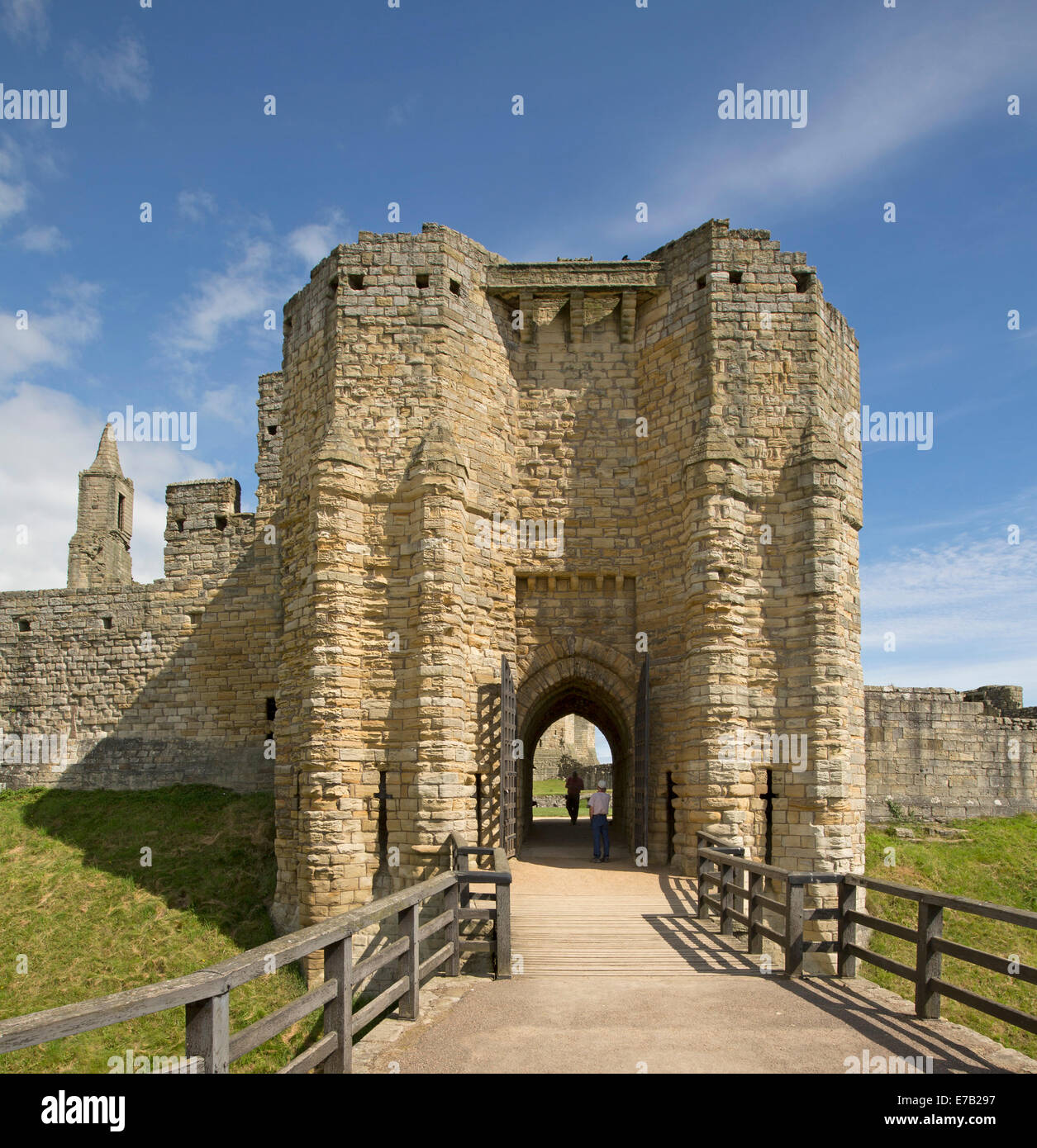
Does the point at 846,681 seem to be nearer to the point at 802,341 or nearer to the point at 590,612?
the point at 590,612

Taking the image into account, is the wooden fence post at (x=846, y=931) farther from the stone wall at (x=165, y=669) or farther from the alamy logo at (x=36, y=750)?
the alamy logo at (x=36, y=750)

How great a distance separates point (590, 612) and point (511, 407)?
3.64m

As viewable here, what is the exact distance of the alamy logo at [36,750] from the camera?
62.2 ft

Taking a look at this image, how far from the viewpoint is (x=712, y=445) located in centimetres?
1261

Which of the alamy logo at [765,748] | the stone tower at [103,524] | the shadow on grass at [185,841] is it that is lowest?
the shadow on grass at [185,841]

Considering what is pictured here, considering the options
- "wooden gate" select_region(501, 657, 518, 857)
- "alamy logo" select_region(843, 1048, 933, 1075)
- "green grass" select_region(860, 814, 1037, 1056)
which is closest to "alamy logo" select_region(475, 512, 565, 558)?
"wooden gate" select_region(501, 657, 518, 857)

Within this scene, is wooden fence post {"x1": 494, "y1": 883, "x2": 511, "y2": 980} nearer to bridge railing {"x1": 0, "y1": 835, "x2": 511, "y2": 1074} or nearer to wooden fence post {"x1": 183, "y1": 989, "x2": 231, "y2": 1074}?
bridge railing {"x1": 0, "y1": 835, "x2": 511, "y2": 1074}

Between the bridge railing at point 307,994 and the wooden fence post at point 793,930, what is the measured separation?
2.48 m

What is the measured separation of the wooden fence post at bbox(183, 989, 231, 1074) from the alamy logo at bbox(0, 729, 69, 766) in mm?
17535

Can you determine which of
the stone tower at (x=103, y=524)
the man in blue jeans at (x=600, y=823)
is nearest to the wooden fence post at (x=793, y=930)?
the man in blue jeans at (x=600, y=823)

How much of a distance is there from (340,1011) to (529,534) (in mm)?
9532

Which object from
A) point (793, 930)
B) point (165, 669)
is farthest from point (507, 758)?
point (165, 669)

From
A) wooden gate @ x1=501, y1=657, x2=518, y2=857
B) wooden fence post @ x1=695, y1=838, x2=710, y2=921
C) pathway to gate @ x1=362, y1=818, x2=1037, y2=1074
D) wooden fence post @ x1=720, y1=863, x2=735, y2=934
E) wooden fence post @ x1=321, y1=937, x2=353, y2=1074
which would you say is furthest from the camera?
wooden gate @ x1=501, y1=657, x2=518, y2=857

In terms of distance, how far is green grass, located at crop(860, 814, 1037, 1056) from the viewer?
12492 millimetres
